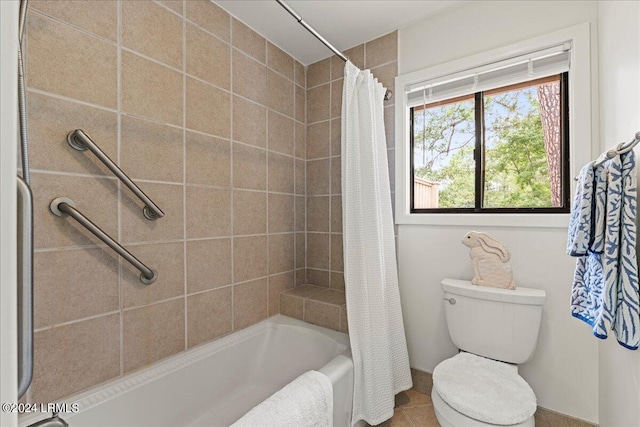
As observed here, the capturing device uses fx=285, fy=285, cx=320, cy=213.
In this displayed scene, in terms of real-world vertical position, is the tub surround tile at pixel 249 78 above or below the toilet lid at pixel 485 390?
above

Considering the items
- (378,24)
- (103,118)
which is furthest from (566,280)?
(103,118)

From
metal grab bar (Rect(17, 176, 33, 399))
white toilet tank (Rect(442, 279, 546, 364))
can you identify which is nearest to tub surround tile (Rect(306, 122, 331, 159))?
white toilet tank (Rect(442, 279, 546, 364))

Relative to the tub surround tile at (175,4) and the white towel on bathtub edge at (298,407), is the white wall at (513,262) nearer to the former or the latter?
the white towel on bathtub edge at (298,407)

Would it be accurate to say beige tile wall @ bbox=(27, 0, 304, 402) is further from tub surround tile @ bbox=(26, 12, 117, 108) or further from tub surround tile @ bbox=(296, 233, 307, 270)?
tub surround tile @ bbox=(296, 233, 307, 270)

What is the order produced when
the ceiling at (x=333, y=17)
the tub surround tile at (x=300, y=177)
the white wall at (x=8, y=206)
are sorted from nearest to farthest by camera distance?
the white wall at (x=8, y=206)
the ceiling at (x=333, y=17)
the tub surround tile at (x=300, y=177)

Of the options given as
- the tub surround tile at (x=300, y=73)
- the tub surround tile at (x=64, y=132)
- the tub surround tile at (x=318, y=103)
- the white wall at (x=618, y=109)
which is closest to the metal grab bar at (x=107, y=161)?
the tub surround tile at (x=64, y=132)

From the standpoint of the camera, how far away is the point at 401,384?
1.60 meters

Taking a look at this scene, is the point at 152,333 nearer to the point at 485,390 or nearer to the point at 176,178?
the point at 176,178

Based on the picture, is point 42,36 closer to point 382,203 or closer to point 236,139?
point 236,139

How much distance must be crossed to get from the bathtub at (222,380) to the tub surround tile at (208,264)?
1.08ft

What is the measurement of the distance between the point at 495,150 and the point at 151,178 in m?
1.87

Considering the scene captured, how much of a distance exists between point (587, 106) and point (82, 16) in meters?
2.24

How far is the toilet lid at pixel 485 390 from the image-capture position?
1029mm

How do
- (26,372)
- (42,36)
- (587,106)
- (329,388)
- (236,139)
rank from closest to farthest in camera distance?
(26,372)
(42,36)
(329,388)
(587,106)
(236,139)
